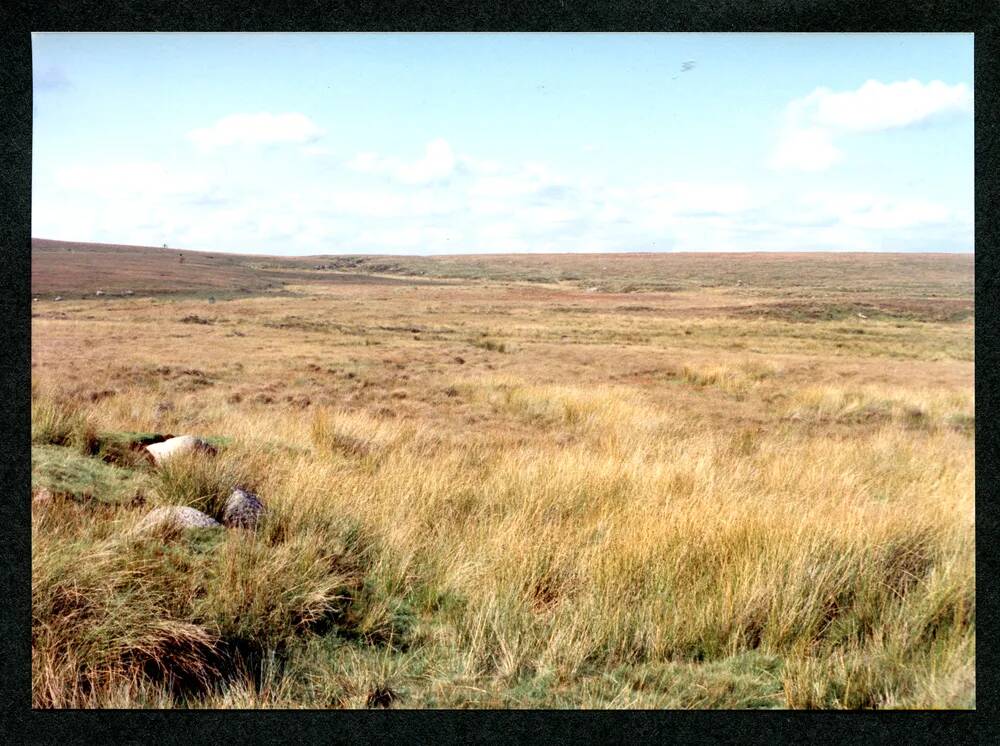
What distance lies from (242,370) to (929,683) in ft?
38.2

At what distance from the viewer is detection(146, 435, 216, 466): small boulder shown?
188 inches

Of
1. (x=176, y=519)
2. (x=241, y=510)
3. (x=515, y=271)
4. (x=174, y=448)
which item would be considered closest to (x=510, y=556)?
(x=241, y=510)

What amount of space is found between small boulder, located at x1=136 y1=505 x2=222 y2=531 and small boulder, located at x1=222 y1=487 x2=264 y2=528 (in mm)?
115

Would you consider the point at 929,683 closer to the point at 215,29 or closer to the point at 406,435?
the point at 215,29

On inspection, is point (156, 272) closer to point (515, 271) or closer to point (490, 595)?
point (515, 271)

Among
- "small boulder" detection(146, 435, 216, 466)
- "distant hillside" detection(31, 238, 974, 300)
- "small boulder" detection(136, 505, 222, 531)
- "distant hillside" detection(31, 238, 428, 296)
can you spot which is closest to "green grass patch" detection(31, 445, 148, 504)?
"small boulder" detection(146, 435, 216, 466)

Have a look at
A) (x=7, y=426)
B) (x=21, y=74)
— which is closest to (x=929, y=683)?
(x=7, y=426)

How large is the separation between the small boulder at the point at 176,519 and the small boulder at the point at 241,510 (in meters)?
0.11

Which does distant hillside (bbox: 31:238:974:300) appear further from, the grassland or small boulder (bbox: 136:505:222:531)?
small boulder (bbox: 136:505:222:531)

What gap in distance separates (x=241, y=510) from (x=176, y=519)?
0.38m

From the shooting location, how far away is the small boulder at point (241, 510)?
418 cm

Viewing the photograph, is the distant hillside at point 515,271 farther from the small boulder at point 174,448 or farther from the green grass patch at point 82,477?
the green grass patch at point 82,477

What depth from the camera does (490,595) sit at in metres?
3.57

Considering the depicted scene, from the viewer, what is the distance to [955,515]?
4227 mm
